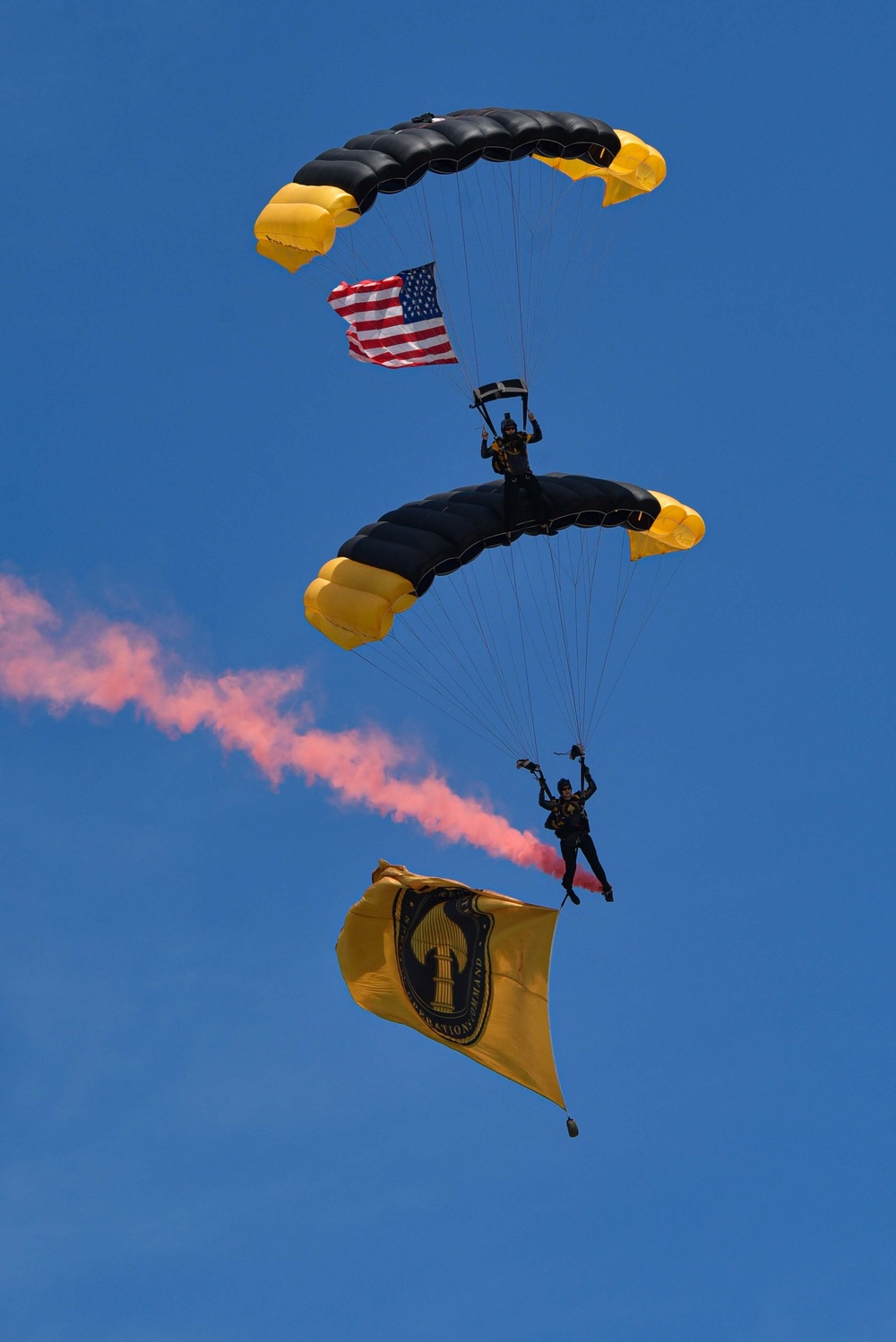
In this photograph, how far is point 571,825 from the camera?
26812mm

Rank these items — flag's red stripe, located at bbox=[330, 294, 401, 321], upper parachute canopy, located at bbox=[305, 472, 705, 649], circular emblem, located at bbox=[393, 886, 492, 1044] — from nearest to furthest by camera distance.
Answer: upper parachute canopy, located at bbox=[305, 472, 705, 649] < circular emblem, located at bbox=[393, 886, 492, 1044] < flag's red stripe, located at bbox=[330, 294, 401, 321]

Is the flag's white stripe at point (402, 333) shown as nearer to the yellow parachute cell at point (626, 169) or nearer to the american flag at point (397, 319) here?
the american flag at point (397, 319)

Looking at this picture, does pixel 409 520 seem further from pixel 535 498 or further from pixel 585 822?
pixel 585 822

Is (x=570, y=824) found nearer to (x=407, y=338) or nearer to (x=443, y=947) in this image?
(x=443, y=947)

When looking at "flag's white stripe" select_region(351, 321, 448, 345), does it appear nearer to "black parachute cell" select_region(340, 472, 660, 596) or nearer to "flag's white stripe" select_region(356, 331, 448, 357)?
"flag's white stripe" select_region(356, 331, 448, 357)

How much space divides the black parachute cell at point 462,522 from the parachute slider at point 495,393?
1398 millimetres

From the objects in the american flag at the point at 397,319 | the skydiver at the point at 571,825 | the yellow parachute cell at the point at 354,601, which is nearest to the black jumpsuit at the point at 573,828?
the skydiver at the point at 571,825

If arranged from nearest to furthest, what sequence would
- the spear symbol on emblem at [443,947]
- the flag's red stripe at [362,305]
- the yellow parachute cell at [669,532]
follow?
the flag's red stripe at [362,305] < the spear symbol on emblem at [443,947] < the yellow parachute cell at [669,532]

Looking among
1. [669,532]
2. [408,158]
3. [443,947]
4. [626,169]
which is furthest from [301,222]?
[443,947]

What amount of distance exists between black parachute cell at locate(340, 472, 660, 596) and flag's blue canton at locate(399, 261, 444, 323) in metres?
2.88

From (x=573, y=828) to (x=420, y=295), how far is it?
8.54 m

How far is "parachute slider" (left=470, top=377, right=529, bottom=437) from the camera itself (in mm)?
26891

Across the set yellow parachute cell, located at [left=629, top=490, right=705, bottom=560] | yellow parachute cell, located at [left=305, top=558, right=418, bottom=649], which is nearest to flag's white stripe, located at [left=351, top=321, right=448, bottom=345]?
yellow parachute cell, located at [left=305, top=558, right=418, bottom=649]

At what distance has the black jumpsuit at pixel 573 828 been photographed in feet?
88.1
